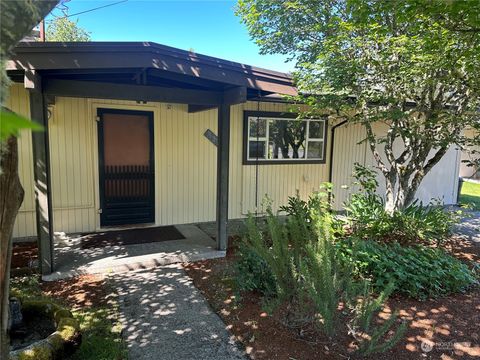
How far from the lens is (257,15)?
6.65 metres

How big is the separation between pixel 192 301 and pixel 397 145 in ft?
24.7

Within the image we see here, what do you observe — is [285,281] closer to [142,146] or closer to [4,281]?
[4,281]

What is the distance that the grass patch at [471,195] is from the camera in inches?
385

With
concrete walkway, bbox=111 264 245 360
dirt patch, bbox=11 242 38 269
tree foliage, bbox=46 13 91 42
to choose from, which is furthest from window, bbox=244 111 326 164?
tree foliage, bbox=46 13 91 42

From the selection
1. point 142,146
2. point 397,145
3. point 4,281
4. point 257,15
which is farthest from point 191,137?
point 397,145

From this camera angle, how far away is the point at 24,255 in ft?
15.4

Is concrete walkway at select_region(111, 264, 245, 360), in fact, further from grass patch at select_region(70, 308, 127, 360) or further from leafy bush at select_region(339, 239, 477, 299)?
leafy bush at select_region(339, 239, 477, 299)

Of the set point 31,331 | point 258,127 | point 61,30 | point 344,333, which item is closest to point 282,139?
point 258,127

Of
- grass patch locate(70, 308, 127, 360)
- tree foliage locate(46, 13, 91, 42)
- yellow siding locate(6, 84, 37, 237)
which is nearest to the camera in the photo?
grass patch locate(70, 308, 127, 360)

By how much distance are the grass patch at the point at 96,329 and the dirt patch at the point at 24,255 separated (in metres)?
0.59

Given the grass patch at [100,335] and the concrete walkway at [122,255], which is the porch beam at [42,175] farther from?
the grass patch at [100,335]

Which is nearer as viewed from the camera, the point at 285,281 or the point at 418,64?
the point at 285,281

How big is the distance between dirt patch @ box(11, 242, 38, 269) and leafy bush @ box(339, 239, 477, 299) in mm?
4149

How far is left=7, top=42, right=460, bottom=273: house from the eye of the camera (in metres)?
3.68
